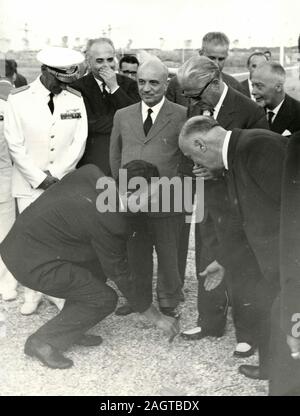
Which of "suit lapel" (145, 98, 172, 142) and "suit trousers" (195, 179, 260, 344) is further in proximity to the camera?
"suit lapel" (145, 98, 172, 142)

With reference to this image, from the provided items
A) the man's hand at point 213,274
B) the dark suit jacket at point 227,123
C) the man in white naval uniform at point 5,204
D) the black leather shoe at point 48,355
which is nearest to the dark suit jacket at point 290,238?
the dark suit jacket at point 227,123

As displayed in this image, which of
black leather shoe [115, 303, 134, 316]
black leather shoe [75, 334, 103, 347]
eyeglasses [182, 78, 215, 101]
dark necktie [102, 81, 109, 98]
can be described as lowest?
black leather shoe [115, 303, 134, 316]

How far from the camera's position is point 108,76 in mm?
5332

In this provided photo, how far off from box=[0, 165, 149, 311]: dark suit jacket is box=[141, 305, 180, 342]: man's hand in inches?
2.8

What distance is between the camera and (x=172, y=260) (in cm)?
493

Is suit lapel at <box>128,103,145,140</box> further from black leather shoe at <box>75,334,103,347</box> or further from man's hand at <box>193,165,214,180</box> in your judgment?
black leather shoe at <box>75,334,103,347</box>

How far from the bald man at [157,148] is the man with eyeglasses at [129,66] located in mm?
1503

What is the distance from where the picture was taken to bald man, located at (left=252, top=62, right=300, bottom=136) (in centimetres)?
498

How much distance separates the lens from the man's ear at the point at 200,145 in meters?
3.57

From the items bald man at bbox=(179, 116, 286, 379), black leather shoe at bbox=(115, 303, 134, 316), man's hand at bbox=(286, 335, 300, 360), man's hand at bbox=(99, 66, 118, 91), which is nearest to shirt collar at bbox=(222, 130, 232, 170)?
bald man at bbox=(179, 116, 286, 379)

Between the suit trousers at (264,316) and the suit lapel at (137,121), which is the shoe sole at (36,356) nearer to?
the suit trousers at (264,316)

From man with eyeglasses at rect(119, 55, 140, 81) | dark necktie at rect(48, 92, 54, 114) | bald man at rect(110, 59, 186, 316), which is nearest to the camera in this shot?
bald man at rect(110, 59, 186, 316)

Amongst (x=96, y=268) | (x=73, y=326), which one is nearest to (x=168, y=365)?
(x=73, y=326)

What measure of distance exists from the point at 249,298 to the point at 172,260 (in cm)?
93
